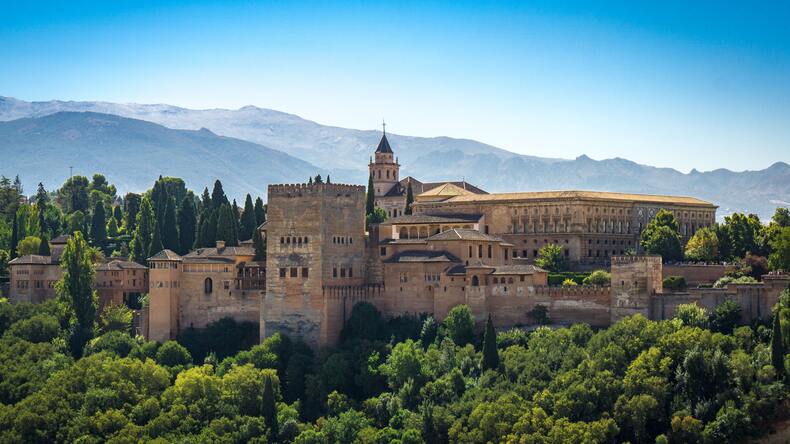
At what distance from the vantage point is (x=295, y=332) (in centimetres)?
7262

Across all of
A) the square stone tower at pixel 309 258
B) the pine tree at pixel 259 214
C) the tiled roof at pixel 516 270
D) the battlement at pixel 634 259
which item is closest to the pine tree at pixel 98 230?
the pine tree at pixel 259 214

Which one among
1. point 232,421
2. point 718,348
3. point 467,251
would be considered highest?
point 467,251

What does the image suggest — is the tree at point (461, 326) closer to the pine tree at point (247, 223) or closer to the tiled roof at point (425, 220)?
the tiled roof at point (425, 220)

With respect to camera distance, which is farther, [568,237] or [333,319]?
[568,237]

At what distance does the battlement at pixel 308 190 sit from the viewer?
241 feet

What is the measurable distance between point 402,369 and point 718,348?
1610 centimetres

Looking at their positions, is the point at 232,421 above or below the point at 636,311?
below

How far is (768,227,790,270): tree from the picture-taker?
6875cm

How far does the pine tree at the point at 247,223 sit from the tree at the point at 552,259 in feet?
63.8

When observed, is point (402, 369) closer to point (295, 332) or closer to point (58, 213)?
point (295, 332)

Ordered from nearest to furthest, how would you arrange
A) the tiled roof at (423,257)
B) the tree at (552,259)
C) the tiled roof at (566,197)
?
1. the tiled roof at (423,257)
2. the tree at (552,259)
3. the tiled roof at (566,197)

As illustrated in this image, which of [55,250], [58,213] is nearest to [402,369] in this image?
[55,250]

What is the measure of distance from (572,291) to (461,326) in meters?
6.18

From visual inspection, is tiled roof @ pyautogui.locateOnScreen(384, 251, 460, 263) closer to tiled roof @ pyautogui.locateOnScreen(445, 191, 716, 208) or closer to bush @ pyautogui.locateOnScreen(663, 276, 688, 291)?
bush @ pyautogui.locateOnScreen(663, 276, 688, 291)
